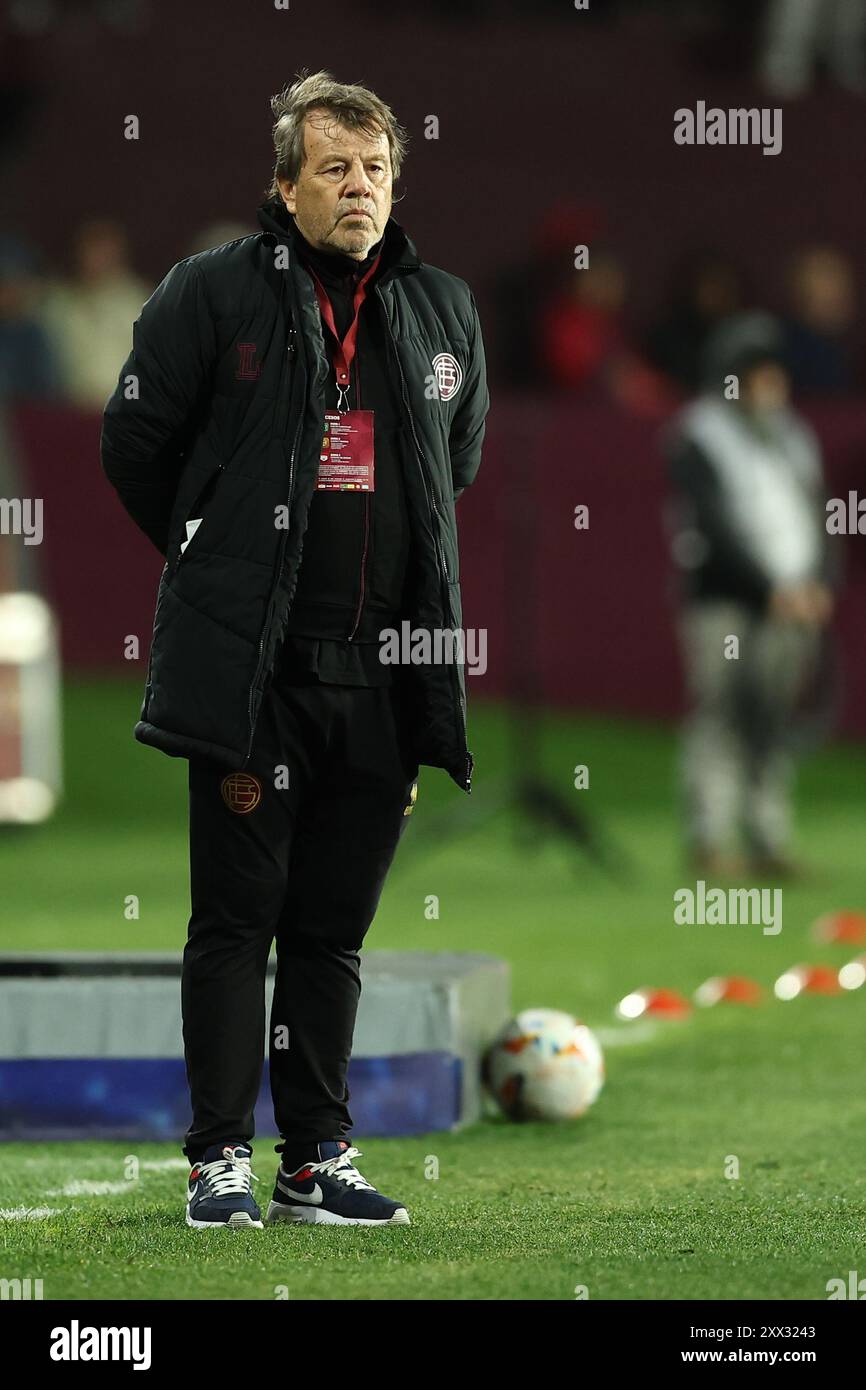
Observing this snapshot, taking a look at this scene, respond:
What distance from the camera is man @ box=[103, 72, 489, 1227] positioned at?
16.2ft

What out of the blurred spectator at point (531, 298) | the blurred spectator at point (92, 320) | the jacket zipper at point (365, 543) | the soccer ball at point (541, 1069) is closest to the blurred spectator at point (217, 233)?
the blurred spectator at point (92, 320)

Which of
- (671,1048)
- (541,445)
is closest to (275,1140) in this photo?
(671,1048)

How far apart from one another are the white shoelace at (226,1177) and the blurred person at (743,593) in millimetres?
7194

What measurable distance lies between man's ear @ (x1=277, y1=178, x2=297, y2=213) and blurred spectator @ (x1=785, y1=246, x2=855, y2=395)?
12137mm

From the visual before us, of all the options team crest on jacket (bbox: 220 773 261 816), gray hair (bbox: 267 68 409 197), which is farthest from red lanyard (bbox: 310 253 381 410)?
team crest on jacket (bbox: 220 773 261 816)

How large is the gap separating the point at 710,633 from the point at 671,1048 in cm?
451

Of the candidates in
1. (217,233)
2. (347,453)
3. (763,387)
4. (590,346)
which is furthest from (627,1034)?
(217,233)

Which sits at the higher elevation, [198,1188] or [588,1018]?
[588,1018]

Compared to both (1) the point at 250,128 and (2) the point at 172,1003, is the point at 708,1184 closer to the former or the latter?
(2) the point at 172,1003

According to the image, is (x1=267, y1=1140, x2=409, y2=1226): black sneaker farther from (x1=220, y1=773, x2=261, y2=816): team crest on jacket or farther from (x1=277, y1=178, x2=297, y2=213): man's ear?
(x1=277, y1=178, x2=297, y2=213): man's ear

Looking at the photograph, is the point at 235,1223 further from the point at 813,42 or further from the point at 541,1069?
the point at 813,42

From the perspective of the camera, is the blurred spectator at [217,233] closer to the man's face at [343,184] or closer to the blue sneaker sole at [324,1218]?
the man's face at [343,184]

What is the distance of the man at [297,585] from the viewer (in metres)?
4.94

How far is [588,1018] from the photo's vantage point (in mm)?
8453
